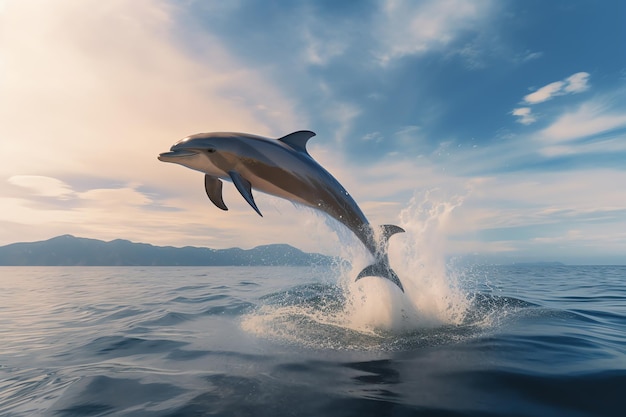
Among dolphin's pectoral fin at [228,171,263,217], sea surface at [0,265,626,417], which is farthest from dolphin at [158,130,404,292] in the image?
sea surface at [0,265,626,417]

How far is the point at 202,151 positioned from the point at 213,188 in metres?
1.05

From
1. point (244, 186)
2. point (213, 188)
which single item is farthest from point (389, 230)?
point (213, 188)

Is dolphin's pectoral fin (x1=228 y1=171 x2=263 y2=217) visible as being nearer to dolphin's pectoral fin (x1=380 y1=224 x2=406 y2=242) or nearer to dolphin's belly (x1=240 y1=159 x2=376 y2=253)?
dolphin's belly (x1=240 y1=159 x2=376 y2=253)

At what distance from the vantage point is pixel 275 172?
292 inches

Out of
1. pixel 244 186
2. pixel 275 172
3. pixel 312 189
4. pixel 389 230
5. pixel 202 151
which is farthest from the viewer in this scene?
pixel 389 230

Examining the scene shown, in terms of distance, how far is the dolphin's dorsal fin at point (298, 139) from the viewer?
8.00 meters

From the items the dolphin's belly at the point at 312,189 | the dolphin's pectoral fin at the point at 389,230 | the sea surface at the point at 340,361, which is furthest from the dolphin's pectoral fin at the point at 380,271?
the sea surface at the point at 340,361

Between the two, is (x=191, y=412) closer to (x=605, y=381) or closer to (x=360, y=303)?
(x=605, y=381)

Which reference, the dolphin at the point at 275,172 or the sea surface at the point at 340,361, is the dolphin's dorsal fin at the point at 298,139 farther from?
the sea surface at the point at 340,361

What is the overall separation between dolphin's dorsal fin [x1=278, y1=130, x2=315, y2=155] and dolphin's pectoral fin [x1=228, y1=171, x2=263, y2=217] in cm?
143

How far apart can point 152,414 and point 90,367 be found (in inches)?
120

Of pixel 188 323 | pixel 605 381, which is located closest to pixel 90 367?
pixel 188 323

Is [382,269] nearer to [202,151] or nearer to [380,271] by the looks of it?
[380,271]

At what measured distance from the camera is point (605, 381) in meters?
5.04
